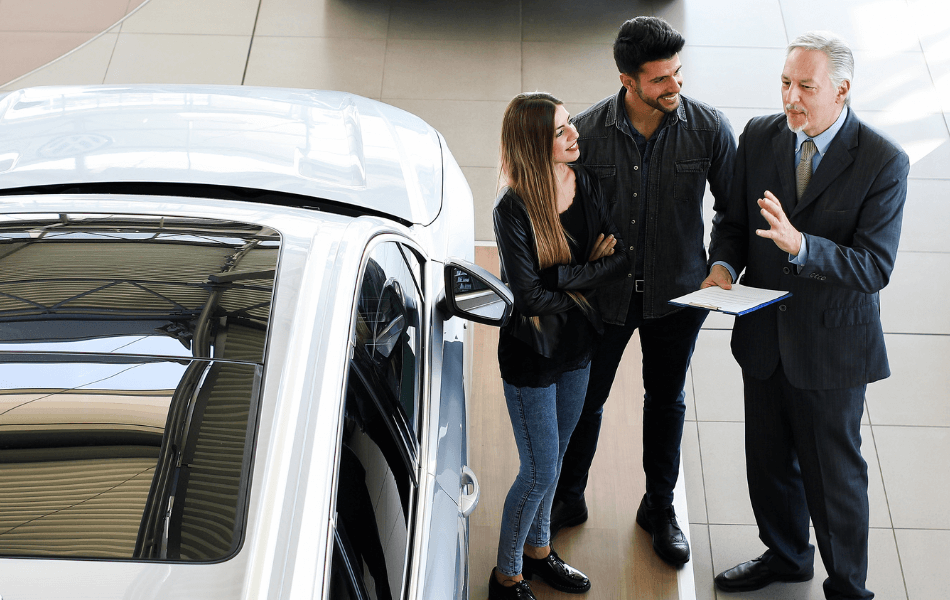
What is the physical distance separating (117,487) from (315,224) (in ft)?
2.39

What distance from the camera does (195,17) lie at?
5.75m

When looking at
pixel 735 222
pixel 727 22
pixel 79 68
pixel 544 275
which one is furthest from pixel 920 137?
pixel 79 68

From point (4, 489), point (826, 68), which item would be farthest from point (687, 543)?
point (4, 489)

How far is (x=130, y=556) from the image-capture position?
117 centimetres

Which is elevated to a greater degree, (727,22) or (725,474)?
(727,22)

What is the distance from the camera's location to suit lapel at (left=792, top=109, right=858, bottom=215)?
2.29 meters

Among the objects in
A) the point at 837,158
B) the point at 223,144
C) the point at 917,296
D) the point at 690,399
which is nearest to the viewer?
the point at 837,158

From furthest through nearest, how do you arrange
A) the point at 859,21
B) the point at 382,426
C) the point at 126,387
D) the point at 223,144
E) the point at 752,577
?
the point at 859,21 < the point at 752,577 < the point at 223,144 < the point at 382,426 < the point at 126,387

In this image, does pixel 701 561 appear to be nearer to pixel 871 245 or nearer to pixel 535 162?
pixel 871 245

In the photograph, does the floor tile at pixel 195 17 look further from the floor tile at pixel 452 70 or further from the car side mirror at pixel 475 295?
the car side mirror at pixel 475 295

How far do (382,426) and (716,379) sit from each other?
228cm

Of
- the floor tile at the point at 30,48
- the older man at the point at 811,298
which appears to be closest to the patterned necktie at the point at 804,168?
the older man at the point at 811,298

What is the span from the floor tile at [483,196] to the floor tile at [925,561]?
227cm

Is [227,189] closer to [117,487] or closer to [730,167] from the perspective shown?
[117,487]
